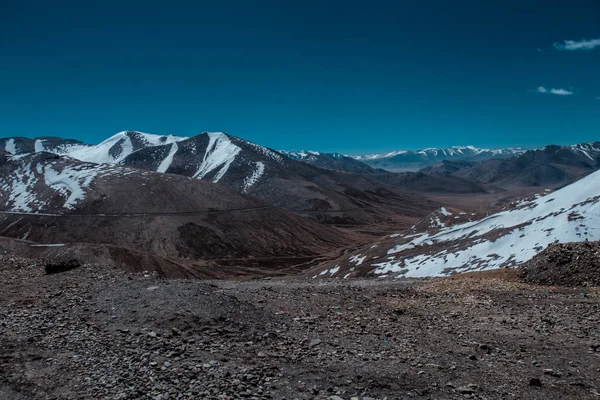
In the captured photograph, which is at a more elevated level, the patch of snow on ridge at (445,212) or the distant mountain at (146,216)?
the distant mountain at (146,216)

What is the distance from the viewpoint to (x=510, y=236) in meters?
54.5

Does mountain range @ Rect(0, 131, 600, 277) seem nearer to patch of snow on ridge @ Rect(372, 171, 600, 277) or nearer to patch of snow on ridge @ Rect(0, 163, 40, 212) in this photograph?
patch of snow on ridge @ Rect(372, 171, 600, 277)

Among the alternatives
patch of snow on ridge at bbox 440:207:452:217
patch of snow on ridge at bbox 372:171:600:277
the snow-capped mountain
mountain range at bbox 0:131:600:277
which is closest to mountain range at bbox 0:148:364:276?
mountain range at bbox 0:131:600:277

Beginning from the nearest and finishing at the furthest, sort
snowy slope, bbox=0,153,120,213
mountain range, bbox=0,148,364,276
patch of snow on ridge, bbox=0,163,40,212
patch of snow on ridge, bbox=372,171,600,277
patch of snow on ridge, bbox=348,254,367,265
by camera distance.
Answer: patch of snow on ridge, bbox=372,171,600,277, patch of snow on ridge, bbox=348,254,367,265, mountain range, bbox=0,148,364,276, patch of snow on ridge, bbox=0,163,40,212, snowy slope, bbox=0,153,120,213

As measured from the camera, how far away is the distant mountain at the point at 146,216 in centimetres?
13725

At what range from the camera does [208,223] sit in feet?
524

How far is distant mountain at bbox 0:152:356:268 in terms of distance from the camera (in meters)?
137

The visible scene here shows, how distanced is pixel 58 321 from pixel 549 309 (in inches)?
809

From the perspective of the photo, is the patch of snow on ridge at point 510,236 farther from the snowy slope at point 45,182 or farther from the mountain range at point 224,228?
the snowy slope at point 45,182

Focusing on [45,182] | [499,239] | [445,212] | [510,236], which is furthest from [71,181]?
[510,236]

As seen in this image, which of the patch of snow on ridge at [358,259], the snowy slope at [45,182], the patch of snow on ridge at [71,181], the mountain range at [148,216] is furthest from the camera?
the patch of snow on ridge at [71,181]

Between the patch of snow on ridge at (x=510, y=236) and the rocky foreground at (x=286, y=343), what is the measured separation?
2983cm

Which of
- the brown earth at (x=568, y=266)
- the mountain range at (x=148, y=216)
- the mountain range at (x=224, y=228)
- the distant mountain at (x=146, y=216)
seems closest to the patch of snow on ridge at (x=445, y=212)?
the mountain range at (x=224, y=228)

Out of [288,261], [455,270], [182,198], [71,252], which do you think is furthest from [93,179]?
[455,270]
